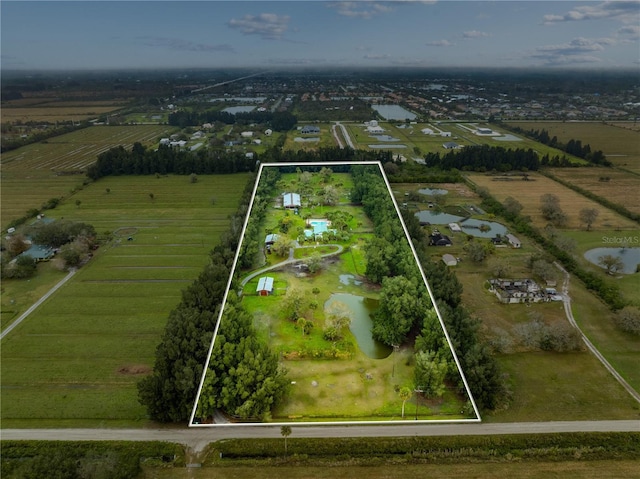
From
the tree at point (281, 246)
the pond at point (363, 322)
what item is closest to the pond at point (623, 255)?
the pond at point (363, 322)

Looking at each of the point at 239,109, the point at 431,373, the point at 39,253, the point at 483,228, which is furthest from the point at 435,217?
the point at 239,109

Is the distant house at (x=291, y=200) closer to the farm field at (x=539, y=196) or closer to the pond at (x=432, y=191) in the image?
the pond at (x=432, y=191)

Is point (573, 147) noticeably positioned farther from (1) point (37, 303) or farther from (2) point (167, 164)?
(1) point (37, 303)

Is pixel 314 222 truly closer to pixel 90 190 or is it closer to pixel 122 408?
pixel 122 408

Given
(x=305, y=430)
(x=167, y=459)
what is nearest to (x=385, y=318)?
(x=305, y=430)

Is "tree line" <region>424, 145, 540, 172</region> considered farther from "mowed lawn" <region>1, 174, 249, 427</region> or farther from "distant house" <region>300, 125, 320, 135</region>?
"mowed lawn" <region>1, 174, 249, 427</region>

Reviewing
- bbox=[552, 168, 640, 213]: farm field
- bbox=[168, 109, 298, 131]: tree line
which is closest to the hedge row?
bbox=[552, 168, 640, 213]: farm field

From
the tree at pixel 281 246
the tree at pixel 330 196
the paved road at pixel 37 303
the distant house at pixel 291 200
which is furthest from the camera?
the tree at pixel 330 196
